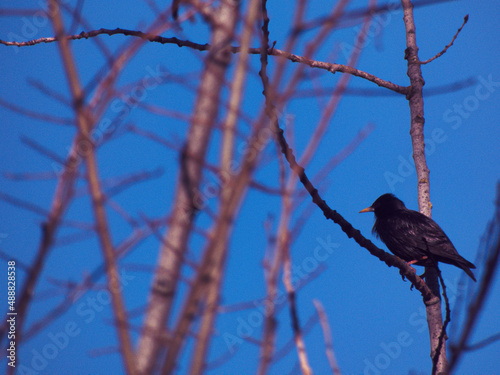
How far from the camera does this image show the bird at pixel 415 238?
22.8 ft

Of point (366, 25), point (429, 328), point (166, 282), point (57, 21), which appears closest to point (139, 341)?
point (166, 282)

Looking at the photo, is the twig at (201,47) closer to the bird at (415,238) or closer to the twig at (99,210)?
the twig at (99,210)

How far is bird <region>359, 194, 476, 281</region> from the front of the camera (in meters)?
6.96

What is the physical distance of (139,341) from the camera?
1.93 metres

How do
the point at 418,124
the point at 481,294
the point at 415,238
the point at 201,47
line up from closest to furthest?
the point at 481,294
the point at 201,47
the point at 418,124
the point at 415,238

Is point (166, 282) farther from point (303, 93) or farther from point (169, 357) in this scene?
point (303, 93)

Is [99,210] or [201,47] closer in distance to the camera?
[99,210]

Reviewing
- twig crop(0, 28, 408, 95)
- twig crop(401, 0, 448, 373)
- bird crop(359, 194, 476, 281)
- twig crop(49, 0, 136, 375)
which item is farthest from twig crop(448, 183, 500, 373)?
bird crop(359, 194, 476, 281)

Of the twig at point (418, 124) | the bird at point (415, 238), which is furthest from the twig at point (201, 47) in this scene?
the bird at point (415, 238)

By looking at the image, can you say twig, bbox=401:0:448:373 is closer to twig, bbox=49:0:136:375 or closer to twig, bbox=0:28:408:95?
twig, bbox=0:28:408:95

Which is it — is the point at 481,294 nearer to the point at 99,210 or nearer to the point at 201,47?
the point at 99,210

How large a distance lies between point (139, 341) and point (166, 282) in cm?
26

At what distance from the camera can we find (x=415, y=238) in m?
7.25

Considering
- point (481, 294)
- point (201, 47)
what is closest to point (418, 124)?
point (201, 47)
